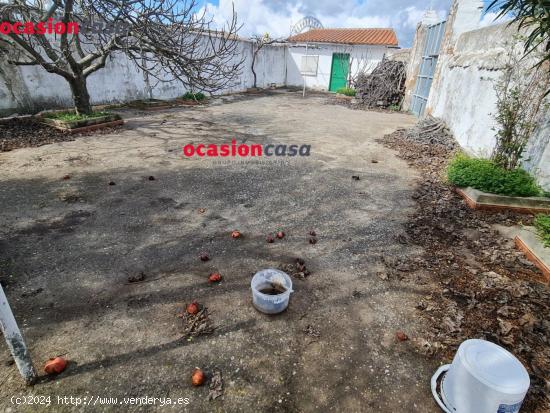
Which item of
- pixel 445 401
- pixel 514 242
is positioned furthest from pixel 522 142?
pixel 445 401

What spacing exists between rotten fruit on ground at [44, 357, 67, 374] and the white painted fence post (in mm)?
79

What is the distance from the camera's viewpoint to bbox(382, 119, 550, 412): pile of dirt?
2479 mm

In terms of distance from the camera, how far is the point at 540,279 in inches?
130

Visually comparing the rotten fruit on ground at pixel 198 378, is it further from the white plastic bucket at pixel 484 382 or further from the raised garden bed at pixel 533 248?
the raised garden bed at pixel 533 248

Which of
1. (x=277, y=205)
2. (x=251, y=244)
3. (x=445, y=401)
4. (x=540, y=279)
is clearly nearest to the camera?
(x=445, y=401)

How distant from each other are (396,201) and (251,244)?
2.90m

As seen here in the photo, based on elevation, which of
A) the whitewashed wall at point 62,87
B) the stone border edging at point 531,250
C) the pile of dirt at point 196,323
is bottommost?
the pile of dirt at point 196,323

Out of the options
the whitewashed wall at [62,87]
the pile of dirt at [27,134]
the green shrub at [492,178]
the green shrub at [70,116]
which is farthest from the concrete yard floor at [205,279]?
the whitewashed wall at [62,87]

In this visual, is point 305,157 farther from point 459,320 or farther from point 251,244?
point 459,320

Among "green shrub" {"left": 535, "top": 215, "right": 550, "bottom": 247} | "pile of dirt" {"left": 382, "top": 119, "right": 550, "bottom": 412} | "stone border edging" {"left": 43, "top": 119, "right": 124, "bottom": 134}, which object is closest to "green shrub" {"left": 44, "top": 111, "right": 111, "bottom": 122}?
"stone border edging" {"left": 43, "top": 119, "right": 124, "bottom": 134}

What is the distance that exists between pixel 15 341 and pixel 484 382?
2906mm

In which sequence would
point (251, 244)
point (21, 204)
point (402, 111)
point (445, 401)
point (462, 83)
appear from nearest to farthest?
point (445, 401) < point (251, 244) < point (21, 204) < point (462, 83) < point (402, 111)

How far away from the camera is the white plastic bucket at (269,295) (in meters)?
2.65

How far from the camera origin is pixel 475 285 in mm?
3188
